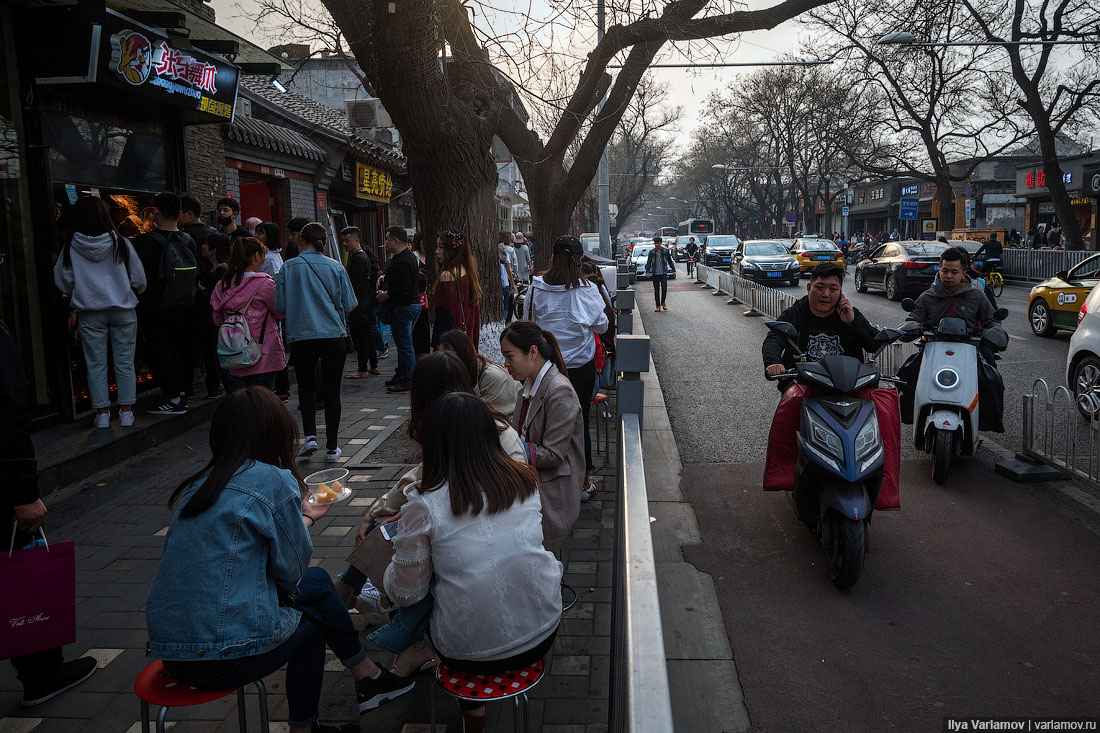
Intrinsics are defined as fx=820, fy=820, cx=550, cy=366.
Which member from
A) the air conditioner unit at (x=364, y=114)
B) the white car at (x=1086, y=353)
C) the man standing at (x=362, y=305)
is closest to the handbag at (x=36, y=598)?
the man standing at (x=362, y=305)

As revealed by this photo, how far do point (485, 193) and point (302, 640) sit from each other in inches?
191

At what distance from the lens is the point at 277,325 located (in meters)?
6.78

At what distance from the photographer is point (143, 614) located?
4086 millimetres

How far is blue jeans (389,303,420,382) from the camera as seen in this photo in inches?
368

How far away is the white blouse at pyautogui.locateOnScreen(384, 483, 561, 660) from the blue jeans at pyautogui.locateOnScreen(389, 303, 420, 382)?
678cm

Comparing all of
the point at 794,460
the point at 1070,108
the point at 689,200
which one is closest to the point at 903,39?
the point at 1070,108

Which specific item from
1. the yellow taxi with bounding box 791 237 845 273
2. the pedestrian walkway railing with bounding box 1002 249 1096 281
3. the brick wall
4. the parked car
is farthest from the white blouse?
the parked car

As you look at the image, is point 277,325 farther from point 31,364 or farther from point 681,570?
point 681,570

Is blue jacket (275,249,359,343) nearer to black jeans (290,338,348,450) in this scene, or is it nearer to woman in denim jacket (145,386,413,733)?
black jeans (290,338,348,450)

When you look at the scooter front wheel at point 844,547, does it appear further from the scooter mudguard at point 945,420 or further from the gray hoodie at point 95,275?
the gray hoodie at point 95,275

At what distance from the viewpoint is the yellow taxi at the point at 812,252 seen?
30578mm

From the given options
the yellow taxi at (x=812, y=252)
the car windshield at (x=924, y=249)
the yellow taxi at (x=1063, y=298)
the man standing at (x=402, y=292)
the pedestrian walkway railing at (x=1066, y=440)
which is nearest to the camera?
the pedestrian walkway railing at (x=1066, y=440)

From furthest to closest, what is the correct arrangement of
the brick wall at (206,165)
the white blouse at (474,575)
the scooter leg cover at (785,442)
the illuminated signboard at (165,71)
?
the brick wall at (206,165), the illuminated signboard at (165,71), the scooter leg cover at (785,442), the white blouse at (474,575)

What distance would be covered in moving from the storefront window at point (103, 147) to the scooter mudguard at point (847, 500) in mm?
7223
